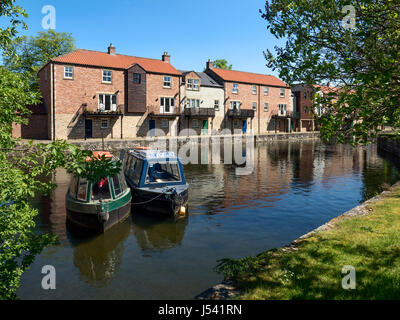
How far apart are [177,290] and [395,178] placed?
65.8 ft

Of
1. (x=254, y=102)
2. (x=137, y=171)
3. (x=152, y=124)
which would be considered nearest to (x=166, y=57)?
(x=152, y=124)

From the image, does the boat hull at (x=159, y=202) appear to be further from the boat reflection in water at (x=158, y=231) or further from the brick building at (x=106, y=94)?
the brick building at (x=106, y=94)

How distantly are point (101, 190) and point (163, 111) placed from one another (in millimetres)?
33887

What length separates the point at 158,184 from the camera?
1431cm

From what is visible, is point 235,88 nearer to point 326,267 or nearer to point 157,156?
point 157,156

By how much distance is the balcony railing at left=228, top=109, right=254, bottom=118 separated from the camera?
177ft

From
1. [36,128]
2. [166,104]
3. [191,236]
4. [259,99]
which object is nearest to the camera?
[191,236]

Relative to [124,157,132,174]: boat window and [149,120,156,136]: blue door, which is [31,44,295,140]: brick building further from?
[124,157,132,174]: boat window

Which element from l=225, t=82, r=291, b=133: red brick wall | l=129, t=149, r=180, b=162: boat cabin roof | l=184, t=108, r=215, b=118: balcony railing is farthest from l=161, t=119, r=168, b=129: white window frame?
l=129, t=149, r=180, b=162: boat cabin roof

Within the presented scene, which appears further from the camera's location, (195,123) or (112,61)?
(195,123)

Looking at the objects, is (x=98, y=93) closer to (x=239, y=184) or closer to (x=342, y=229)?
(x=239, y=184)

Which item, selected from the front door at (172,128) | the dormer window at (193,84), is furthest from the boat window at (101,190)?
the dormer window at (193,84)

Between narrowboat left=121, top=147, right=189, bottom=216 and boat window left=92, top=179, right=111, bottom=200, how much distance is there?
5.57 ft

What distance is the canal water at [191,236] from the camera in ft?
27.8
